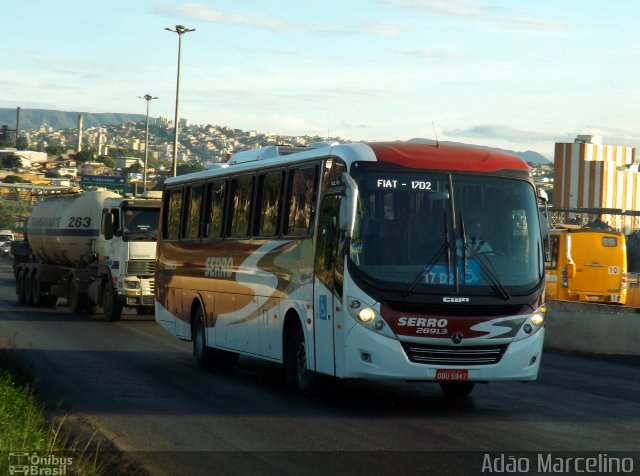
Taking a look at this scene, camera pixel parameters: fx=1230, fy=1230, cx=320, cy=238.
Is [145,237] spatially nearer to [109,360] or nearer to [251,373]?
[109,360]

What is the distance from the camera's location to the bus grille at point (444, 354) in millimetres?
12617

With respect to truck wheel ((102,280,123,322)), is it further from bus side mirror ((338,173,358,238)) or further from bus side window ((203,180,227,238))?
bus side mirror ((338,173,358,238))

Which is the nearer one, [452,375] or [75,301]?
[452,375]

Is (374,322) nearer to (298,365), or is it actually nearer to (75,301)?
(298,365)

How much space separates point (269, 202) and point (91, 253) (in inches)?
667

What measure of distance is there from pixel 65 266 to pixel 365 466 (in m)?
26.4

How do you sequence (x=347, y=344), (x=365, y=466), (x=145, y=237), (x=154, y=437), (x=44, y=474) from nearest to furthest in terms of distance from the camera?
(x=44, y=474), (x=365, y=466), (x=154, y=437), (x=347, y=344), (x=145, y=237)

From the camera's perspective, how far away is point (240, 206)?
670 inches

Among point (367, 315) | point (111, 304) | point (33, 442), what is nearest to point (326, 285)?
point (367, 315)

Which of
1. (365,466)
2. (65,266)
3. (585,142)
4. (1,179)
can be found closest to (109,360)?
(365,466)

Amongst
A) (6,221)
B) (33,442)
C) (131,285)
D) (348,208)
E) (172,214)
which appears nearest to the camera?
(33,442)

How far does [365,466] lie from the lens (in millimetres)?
9492

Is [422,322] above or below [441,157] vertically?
below
